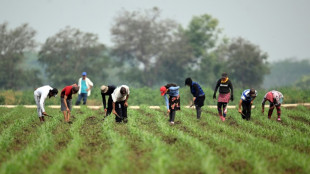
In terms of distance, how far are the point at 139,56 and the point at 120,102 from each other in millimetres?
40422

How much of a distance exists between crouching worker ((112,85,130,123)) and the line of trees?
34.1 meters

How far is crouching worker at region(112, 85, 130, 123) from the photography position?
12.0 metres

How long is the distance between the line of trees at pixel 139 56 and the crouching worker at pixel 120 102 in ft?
112

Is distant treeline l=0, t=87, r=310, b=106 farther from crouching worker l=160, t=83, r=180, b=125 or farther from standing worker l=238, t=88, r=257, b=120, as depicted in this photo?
crouching worker l=160, t=83, r=180, b=125

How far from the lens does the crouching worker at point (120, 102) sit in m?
12.0

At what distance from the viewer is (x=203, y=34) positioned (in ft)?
181

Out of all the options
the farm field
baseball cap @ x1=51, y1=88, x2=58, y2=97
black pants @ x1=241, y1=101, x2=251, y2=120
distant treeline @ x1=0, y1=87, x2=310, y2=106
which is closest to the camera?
the farm field

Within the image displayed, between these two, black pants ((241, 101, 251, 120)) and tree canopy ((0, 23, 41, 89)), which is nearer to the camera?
black pants ((241, 101, 251, 120))

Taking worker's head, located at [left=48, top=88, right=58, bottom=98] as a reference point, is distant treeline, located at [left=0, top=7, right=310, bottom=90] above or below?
above

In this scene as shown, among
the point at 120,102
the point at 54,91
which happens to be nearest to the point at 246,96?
the point at 120,102

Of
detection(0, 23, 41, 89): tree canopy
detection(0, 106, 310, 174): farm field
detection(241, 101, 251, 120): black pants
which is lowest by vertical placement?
detection(0, 106, 310, 174): farm field

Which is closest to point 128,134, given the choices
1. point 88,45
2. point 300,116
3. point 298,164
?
point 298,164

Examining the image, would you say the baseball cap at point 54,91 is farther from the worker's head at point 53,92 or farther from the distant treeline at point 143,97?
the distant treeline at point 143,97

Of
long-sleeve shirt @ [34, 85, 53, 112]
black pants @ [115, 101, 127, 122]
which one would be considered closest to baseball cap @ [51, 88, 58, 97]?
long-sleeve shirt @ [34, 85, 53, 112]
